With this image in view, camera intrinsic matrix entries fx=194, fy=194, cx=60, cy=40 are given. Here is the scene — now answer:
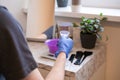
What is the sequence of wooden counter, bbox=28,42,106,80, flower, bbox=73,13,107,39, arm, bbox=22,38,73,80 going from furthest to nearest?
1. flower, bbox=73,13,107,39
2. wooden counter, bbox=28,42,106,80
3. arm, bbox=22,38,73,80

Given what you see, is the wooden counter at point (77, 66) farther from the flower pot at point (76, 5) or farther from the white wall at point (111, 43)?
the flower pot at point (76, 5)

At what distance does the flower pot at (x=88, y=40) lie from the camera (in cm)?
133

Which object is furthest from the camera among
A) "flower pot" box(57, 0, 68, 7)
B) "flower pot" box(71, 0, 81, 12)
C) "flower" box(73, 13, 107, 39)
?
"flower pot" box(57, 0, 68, 7)

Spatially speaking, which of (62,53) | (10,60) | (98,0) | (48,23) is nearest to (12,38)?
(10,60)

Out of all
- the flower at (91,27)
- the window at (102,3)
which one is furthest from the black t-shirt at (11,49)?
the window at (102,3)

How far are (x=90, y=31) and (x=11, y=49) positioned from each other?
2.45 ft

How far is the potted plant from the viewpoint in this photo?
1.32 meters

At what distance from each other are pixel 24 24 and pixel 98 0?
2.19 feet

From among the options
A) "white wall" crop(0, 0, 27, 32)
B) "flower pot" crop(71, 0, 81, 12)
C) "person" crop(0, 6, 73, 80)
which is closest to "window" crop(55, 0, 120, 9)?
"flower pot" crop(71, 0, 81, 12)

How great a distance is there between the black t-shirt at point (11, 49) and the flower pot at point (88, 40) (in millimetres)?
694

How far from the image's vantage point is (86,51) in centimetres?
129

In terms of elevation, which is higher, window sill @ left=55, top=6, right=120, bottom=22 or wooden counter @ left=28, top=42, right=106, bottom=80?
window sill @ left=55, top=6, right=120, bottom=22

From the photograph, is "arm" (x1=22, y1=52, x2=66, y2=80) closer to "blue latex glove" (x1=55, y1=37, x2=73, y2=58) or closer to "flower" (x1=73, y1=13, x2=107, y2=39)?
"blue latex glove" (x1=55, y1=37, x2=73, y2=58)

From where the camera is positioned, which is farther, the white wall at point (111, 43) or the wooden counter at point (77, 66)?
the white wall at point (111, 43)
